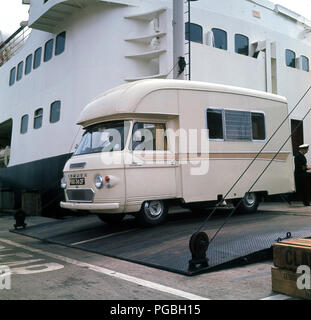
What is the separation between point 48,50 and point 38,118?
3.06 m

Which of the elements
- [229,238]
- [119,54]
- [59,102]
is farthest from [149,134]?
[59,102]

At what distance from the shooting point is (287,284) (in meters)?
4.06

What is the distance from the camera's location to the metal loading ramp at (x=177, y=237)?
225 inches

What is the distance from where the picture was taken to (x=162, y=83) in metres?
8.66

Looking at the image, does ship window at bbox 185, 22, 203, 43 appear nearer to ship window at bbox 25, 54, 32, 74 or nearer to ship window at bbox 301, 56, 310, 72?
ship window at bbox 301, 56, 310, 72

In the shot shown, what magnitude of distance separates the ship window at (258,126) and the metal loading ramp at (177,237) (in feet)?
6.92

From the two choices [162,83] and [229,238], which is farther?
[162,83]

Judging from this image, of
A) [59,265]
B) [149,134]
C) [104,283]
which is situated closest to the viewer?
[104,283]

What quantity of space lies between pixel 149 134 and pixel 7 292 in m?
4.74

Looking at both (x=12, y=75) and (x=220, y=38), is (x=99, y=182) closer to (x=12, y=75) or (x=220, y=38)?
(x=220, y=38)

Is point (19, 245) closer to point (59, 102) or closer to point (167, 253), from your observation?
point (167, 253)

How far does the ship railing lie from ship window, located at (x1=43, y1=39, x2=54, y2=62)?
4983 mm

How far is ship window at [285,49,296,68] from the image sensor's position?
19141mm

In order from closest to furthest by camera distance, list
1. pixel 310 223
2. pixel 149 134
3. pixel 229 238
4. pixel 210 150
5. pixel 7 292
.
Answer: pixel 7 292 → pixel 229 238 → pixel 310 223 → pixel 149 134 → pixel 210 150
